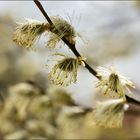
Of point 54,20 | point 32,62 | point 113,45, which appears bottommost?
point 54,20

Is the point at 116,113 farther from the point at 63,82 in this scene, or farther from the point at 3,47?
the point at 3,47

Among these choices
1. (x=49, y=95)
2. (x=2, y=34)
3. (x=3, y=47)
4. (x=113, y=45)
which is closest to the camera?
(x=49, y=95)

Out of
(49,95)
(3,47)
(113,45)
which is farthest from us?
(113,45)

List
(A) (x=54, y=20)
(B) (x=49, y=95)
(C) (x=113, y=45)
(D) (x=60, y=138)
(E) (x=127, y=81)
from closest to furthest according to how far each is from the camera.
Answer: (A) (x=54, y=20) → (E) (x=127, y=81) → (B) (x=49, y=95) → (D) (x=60, y=138) → (C) (x=113, y=45)

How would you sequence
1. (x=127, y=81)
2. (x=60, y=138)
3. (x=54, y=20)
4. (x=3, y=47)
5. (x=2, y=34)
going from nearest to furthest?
(x=54, y=20)
(x=127, y=81)
(x=60, y=138)
(x=2, y=34)
(x=3, y=47)

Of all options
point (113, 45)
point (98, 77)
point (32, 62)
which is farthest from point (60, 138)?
point (113, 45)

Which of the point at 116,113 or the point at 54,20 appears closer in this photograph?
the point at 54,20

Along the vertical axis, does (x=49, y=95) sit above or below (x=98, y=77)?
above

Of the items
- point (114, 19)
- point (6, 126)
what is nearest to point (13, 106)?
point (6, 126)

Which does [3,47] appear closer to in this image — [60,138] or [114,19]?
[114,19]
